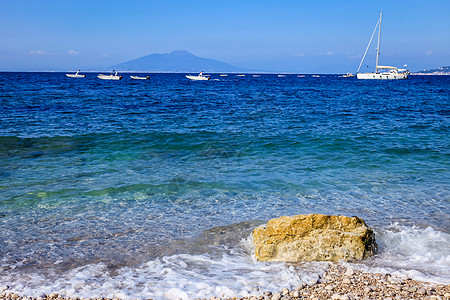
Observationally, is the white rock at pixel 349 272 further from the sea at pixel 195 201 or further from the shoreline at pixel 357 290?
the sea at pixel 195 201

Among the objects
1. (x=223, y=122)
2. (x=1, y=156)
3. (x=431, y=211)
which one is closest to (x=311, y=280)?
(x=431, y=211)

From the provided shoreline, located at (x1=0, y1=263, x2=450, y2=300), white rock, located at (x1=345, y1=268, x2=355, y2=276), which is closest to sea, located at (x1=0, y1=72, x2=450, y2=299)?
shoreline, located at (x1=0, y1=263, x2=450, y2=300)

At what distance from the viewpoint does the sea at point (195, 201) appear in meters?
5.22

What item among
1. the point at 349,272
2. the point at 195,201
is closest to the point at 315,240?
the point at 349,272

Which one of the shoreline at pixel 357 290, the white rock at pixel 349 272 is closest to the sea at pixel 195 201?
the shoreline at pixel 357 290

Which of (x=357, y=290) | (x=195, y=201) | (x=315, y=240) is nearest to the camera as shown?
(x=357, y=290)

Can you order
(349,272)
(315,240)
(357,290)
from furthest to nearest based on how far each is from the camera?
(315,240), (349,272), (357,290)

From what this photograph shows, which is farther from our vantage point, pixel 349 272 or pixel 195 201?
pixel 195 201

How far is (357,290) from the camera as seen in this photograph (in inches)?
181

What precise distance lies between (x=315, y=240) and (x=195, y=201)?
346cm

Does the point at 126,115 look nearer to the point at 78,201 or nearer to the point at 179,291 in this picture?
the point at 78,201

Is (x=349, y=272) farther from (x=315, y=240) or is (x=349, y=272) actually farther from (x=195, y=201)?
(x=195, y=201)

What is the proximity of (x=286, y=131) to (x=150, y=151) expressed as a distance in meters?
7.12

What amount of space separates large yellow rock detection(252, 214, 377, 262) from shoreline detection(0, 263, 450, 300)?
67 cm
